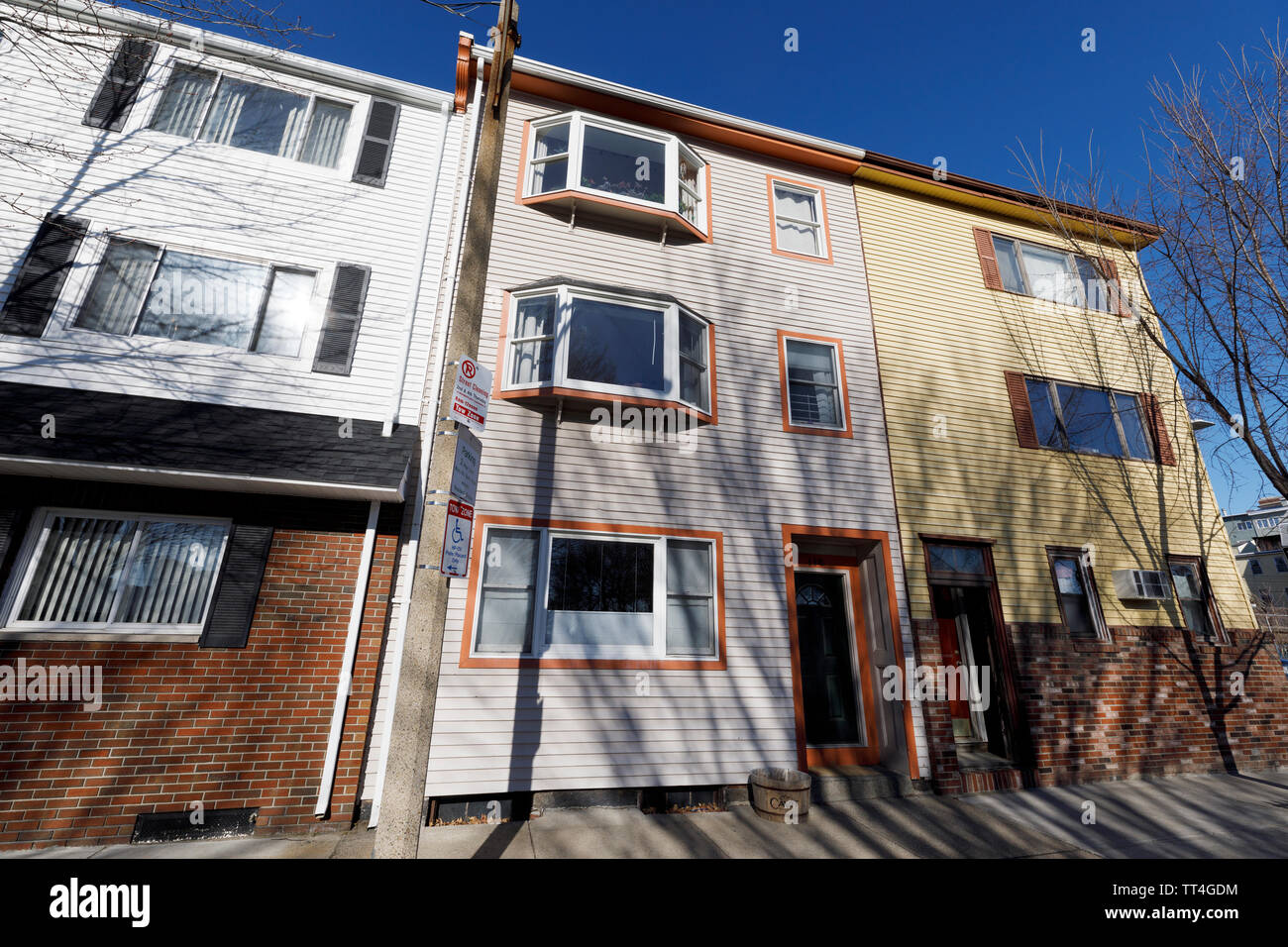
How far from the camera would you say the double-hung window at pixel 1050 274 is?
429 inches

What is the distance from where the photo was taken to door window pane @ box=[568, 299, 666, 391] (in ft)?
25.1

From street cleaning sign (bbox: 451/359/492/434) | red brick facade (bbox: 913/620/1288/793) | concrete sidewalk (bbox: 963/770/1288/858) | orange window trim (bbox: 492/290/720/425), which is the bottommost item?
concrete sidewalk (bbox: 963/770/1288/858)

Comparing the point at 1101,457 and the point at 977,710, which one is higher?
the point at 1101,457

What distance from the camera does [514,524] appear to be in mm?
6750

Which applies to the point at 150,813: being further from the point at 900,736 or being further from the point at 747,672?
the point at 900,736

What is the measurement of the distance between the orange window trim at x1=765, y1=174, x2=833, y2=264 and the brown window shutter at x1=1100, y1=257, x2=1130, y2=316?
20.0ft

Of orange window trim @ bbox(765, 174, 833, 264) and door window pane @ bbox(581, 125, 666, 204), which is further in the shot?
orange window trim @ bbox(765, 174, 833, 264)

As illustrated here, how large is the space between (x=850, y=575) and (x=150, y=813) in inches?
345

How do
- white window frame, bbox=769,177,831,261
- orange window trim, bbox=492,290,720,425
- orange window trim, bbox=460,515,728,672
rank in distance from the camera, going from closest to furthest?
orange window trim, bbox=460,515,728,672 → orange window trim, bbox=492,290,720,425 → white window frame, bbox=769,177,831,261

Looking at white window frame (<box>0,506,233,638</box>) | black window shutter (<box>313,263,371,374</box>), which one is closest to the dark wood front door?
black window shutter (<box>313,263,371,374</box>)

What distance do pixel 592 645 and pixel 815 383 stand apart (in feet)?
18.5

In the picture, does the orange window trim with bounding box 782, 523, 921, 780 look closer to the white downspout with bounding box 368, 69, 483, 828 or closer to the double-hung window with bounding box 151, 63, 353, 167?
the white downspout with bounding box 368, 69, 483, 828
